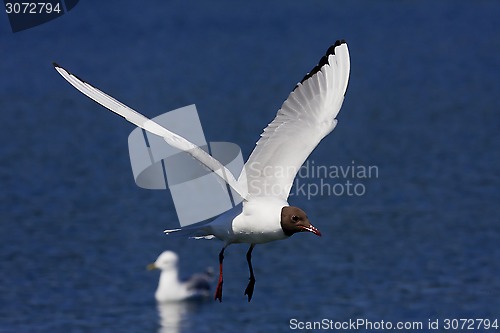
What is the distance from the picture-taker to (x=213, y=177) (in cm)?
1166

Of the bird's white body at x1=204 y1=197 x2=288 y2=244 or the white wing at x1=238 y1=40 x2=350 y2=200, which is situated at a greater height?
the white wing at x1=238 y1=40 x2=350 y2=200

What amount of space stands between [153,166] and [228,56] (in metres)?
33.1

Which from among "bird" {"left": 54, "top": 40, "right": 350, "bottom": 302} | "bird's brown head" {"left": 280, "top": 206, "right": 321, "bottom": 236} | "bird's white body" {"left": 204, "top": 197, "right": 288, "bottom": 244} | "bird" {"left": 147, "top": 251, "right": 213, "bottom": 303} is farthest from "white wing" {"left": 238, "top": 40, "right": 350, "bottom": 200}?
"bird" {"left": 147, "top": 251, "right": 213, "bottom": 303}

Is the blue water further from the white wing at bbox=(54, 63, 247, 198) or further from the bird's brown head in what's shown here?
the white wing at bbox=(54, 63, 247, 198)

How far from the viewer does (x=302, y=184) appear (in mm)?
21359

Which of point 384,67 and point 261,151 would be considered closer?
point 261,151

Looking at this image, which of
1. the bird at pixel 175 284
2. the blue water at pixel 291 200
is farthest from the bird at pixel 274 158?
the bird at pixel 175 284

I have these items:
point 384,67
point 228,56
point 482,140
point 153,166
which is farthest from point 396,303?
point 228,56

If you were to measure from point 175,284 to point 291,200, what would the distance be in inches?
167

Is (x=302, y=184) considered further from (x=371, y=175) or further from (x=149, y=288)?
(x=149, y=288)

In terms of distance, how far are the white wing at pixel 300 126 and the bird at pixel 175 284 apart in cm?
686

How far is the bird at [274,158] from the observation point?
8344 mm

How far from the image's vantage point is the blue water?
15.4m

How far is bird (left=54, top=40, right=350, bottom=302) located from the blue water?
520 centimetres
